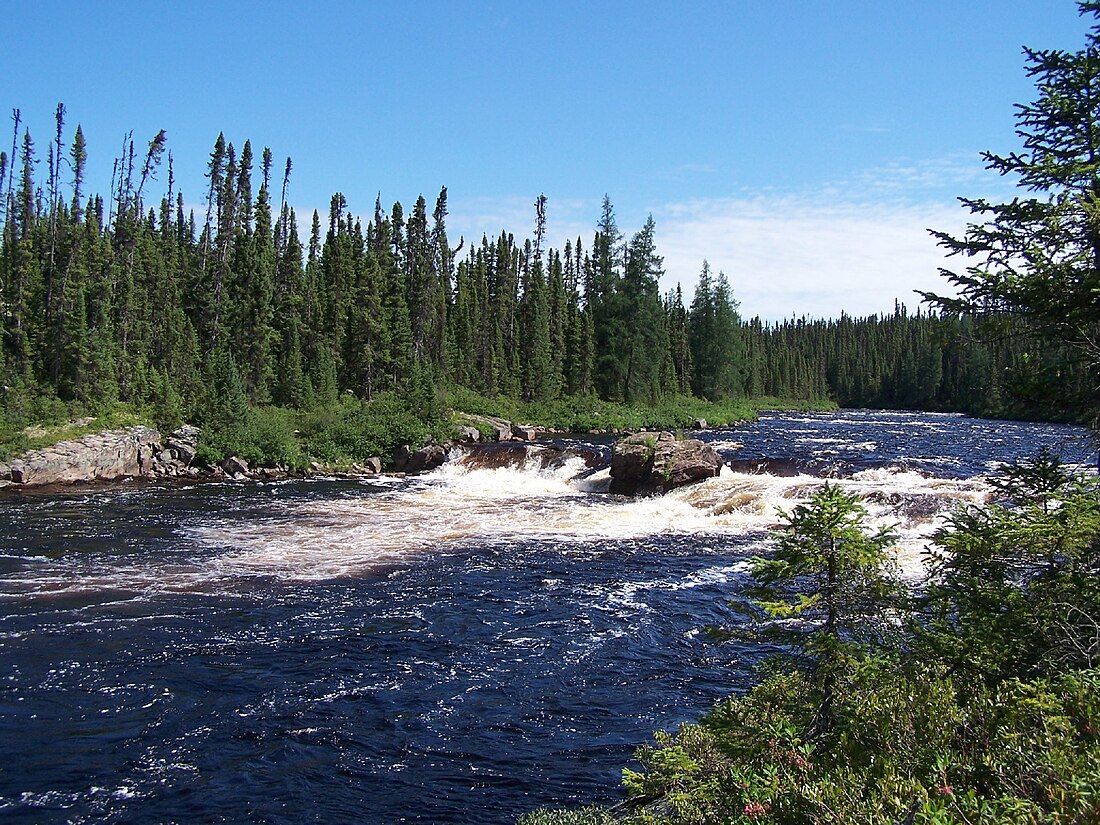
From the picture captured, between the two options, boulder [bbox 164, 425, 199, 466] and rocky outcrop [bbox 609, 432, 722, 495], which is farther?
boulder [bbox 164, 425, 199, 466]

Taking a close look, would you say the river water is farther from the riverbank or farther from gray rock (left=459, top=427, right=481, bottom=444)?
gray rock (left=459, top=427, right=481, bottom=444)

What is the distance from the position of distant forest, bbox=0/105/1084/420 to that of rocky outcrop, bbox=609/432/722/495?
35.5 feet

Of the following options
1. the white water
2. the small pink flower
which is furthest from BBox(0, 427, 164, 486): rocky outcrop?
the small pink flower

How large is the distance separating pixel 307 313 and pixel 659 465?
42.9 meters

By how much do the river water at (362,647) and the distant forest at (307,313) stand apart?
14097 mm

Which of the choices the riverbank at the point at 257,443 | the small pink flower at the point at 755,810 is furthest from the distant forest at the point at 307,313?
the small pink flower at the point at 755,810

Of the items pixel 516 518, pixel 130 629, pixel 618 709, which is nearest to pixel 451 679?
pixel 618 709

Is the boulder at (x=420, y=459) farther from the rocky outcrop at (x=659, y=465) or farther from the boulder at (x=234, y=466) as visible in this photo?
the rocky outcrop at (x=659, y=465)

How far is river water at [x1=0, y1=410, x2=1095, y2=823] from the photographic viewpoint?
855 cm

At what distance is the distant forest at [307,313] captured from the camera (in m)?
42.1

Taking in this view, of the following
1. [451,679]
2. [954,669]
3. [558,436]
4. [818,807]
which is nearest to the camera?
[818,807]

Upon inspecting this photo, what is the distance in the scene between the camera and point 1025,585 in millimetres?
6742

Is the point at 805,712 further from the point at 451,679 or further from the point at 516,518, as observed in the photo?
the point at 516,518

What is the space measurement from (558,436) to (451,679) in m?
39.3
